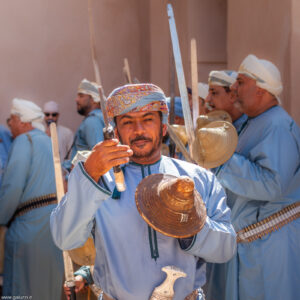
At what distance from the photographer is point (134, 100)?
7.21 ft

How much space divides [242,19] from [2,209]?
3.06 meters

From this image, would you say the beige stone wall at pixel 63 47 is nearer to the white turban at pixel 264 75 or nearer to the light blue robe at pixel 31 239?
the light blue robe at pixel 31 239

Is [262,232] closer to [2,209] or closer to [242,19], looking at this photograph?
[2,209]

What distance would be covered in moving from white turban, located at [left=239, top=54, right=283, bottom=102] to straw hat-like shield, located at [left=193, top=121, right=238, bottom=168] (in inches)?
23.7

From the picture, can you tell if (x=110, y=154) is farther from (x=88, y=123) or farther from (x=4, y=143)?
(x=4, y=143)

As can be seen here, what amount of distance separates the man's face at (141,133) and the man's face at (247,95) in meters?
1.46

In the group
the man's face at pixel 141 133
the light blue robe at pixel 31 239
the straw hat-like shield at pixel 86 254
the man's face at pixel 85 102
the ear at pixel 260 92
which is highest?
the man's face at pixel 141 133

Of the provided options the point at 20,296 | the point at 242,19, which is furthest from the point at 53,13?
the point at 20,296

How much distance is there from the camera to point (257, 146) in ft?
10.8

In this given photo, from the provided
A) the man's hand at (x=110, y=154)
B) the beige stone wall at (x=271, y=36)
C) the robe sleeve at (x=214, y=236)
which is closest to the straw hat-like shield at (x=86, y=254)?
the robe sleeve at (x=214, y=236)

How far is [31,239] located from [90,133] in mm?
1424

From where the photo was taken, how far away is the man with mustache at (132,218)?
1.94 metres

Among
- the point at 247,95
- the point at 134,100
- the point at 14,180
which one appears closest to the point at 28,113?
the point at 14,180

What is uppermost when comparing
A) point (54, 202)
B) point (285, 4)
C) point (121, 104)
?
point (285, 4)
